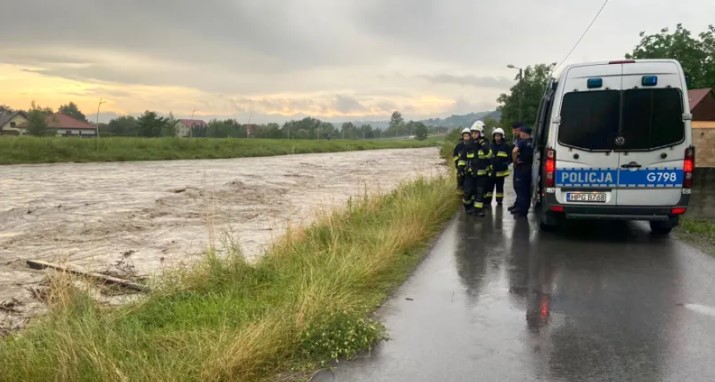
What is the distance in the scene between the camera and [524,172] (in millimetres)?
9750

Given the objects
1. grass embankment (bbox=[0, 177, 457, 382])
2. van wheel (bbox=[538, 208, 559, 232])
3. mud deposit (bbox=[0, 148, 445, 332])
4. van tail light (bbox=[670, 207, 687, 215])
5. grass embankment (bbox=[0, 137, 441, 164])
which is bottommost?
mud deposit (bbox=[0, 148, 445, 332])

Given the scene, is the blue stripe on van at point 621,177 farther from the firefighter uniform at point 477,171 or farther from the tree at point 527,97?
the tree at point 527,97

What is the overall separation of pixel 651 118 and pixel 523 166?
289 centimetres

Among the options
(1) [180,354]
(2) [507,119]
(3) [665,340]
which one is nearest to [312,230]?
(1) [180,354]

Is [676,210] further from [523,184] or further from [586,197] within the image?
[523,184]

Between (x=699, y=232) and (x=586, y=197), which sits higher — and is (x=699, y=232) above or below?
below

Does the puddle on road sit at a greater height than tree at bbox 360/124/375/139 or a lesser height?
lesser

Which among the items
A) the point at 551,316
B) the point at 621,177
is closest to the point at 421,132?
the point at 621,177

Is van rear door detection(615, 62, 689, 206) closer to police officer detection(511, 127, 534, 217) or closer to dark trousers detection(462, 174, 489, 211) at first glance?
police officer detection(511, 127, 534, 217)

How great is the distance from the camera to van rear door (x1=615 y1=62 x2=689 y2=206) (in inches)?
273

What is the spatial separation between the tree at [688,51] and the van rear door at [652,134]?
38.3 metres

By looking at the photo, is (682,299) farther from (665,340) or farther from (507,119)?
(507,119)

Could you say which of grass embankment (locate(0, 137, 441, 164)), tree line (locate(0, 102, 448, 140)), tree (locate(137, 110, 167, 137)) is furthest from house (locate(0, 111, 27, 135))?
grass embankment (locate(0, 137, 441, 164))

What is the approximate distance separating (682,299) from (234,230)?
791cm
